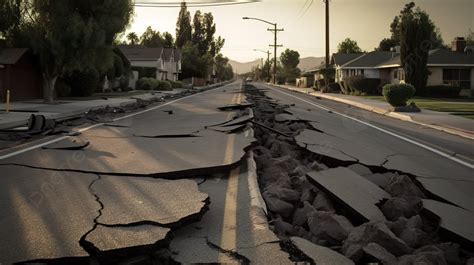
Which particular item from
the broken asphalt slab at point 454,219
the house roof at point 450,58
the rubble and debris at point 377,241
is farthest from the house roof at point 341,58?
the rubble and debris at point 377,241

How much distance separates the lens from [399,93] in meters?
24.4

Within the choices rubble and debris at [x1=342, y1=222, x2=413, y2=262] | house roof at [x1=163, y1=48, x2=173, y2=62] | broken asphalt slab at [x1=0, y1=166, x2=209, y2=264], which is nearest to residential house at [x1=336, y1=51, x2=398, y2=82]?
house roof at [x1=163, y1=48, x2=173, y2=62]

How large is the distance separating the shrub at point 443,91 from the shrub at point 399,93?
1770 centimetres

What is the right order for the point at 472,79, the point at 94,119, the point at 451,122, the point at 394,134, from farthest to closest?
the point at 472,79, the point at 451,122, the point at 94,119, the point at 394,134

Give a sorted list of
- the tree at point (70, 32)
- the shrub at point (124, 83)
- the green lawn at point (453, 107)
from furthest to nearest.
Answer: the shrub at point (124, 83)
the tree at point (70, 32)
the green lawn at point (453, 107)

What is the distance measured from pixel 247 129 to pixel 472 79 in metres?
37.8

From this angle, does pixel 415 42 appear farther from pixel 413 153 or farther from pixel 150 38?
pixel 150 38

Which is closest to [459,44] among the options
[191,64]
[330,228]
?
[330,228]

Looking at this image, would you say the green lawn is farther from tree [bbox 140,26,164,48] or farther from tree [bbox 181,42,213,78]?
tree [bbox 140,26,164,48]

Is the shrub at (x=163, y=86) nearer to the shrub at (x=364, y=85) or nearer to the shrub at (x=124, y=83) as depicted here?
the shrub at (x=124, y=83)

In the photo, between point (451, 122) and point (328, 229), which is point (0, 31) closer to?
point (451, 122)

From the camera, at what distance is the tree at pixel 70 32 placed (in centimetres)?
2558

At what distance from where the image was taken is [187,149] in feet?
31.1

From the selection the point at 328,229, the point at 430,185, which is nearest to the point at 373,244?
the point at 328,229
